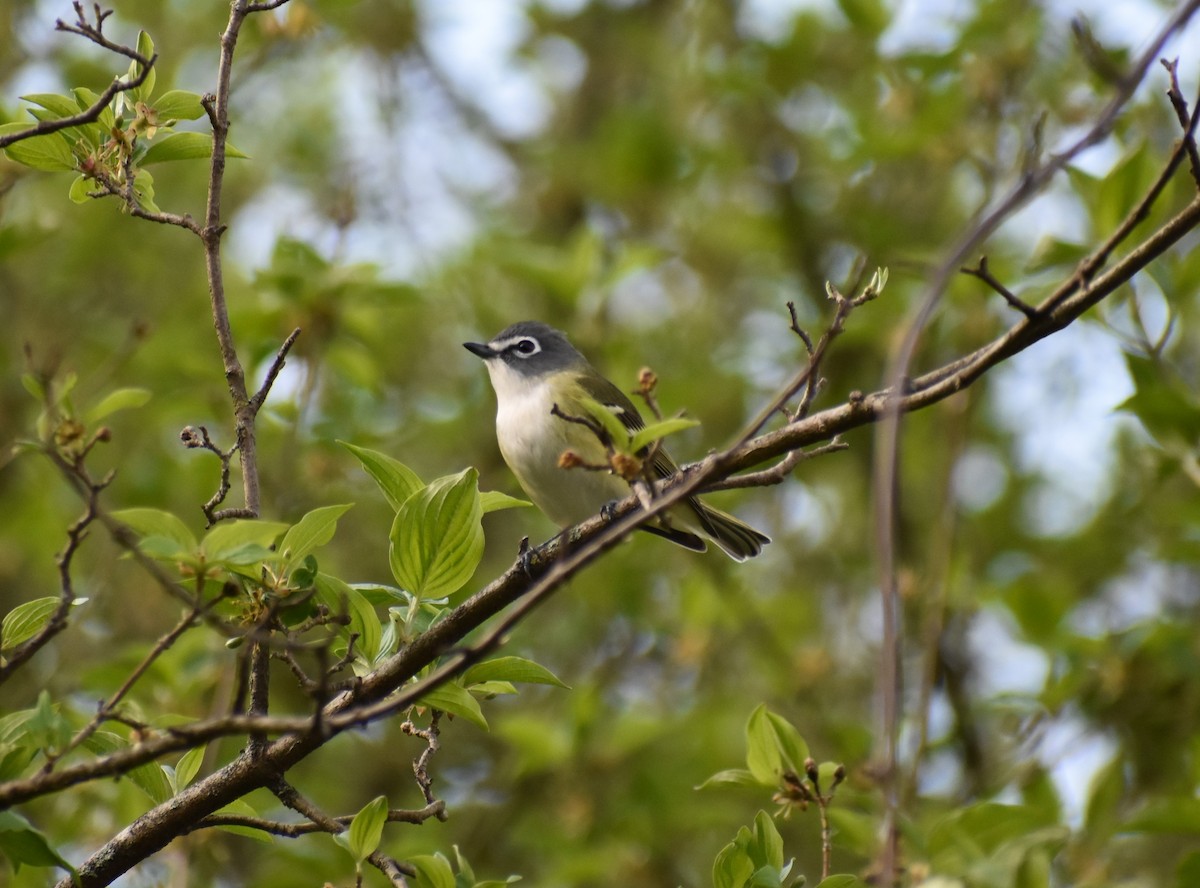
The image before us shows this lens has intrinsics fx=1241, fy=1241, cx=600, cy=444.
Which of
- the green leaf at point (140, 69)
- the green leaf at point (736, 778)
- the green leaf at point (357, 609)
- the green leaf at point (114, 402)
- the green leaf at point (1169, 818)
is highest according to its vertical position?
the green leaf at point (140, 69)

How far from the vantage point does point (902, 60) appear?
6.00m

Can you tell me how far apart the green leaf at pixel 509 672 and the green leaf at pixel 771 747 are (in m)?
0.69

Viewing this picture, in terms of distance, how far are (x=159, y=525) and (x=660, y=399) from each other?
4.35m

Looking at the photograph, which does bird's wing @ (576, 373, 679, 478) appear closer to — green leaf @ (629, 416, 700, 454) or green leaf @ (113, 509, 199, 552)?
green leaf @ (629, 416, 700, 454)

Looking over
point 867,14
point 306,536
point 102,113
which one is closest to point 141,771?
point 306,536

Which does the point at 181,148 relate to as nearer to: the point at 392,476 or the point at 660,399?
the point at 392,476

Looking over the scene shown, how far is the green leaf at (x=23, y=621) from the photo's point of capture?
267cm

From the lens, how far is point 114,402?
2.59 metres

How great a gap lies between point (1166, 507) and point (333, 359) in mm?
4287

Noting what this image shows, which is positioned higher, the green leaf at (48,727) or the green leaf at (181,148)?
the green leaf at (181,148)

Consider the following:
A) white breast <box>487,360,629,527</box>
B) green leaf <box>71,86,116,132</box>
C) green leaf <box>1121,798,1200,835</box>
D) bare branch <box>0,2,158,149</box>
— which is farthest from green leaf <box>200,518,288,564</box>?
green leaf <box>1121,798,1200,835</box>

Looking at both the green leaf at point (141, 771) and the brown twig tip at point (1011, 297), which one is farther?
the green leaf at point (141, 771)

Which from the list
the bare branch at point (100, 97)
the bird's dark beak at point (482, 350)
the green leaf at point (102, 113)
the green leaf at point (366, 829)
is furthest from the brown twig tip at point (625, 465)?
the bird's dark beak at point (482, 350)

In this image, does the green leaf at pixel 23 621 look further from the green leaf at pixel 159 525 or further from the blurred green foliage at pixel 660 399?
the blurred green foliage at pixel 660 399
